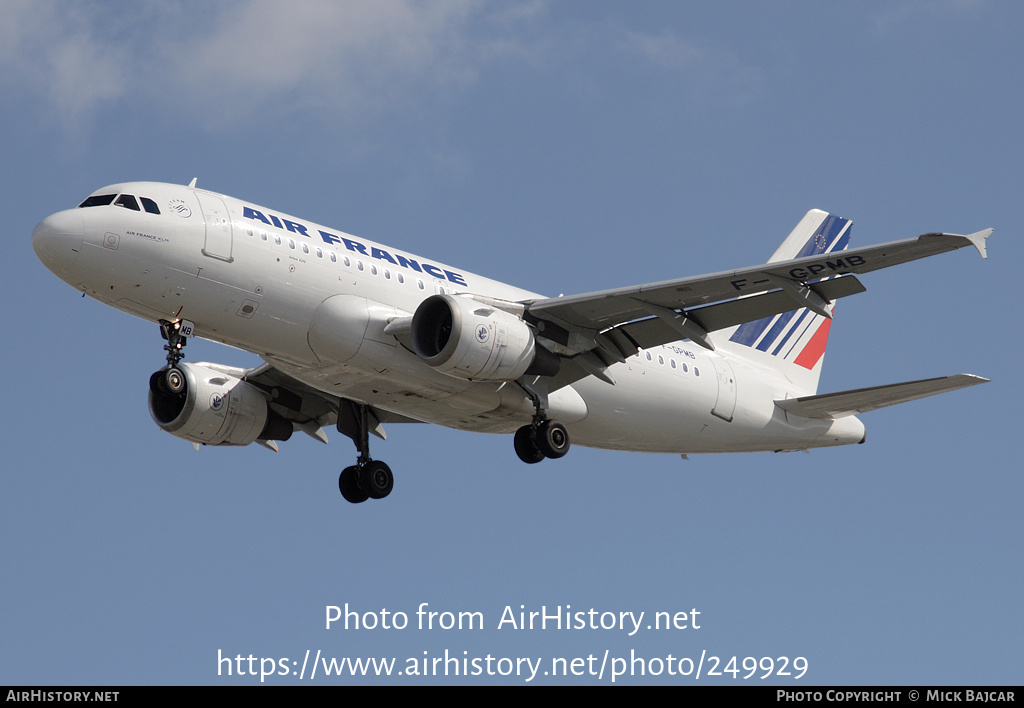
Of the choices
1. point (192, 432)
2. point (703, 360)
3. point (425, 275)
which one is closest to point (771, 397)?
point (703, 360)

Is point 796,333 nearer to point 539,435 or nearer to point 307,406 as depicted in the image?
point 539,435

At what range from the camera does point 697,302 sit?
29.0 m

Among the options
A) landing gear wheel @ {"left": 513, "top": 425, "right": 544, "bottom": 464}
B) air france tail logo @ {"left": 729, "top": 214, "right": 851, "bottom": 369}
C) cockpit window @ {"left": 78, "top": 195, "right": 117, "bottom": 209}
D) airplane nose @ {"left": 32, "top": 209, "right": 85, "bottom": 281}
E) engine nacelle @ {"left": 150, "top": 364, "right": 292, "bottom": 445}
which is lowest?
landing gear wheel @ {"left": 513, "top": 425, "right": 544, "bottom": 464}

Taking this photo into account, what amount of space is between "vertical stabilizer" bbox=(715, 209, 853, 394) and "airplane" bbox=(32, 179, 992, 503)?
114 cm

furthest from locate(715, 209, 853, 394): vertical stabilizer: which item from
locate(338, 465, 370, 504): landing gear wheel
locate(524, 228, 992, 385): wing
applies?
locate(338, 465, 370, 504): landing gear wheel

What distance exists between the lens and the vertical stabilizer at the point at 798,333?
3744 centimetres

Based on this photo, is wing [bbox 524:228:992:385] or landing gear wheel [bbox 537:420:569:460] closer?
wing [bbox 524:228:992:385]

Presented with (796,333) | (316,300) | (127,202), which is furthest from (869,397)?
(127,202)

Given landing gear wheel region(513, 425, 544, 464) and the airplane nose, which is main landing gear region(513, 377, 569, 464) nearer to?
landing gear wheel region(513, 425, 544, 464)

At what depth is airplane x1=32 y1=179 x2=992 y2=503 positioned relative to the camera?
26625mm

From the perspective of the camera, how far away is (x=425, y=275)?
98.9 ft

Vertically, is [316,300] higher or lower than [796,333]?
lower

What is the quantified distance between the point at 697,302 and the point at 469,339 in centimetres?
520
